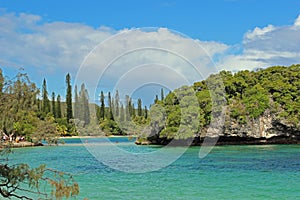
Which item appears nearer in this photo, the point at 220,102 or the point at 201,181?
the point at 201,181

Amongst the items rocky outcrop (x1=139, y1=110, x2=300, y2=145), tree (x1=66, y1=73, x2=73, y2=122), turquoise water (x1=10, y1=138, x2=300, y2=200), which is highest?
tree (x1=66, y1=73, x2=73, y2=122)

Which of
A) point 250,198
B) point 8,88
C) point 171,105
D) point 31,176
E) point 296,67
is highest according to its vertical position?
point 296,67

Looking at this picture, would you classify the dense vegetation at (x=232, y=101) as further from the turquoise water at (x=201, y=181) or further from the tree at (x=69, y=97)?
the tree at (x=69, y=97)

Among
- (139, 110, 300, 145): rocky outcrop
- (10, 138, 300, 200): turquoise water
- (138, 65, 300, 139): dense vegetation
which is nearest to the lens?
(10, 138, 300, 200): turquoise water

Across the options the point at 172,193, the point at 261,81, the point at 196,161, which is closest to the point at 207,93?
the point at 261,81

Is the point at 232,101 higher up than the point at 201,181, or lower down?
higher up

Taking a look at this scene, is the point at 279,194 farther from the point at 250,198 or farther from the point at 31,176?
the point at 31,176

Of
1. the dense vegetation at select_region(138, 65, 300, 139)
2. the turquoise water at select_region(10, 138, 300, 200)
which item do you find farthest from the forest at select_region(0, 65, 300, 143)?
the turquoise water at select_region(10, 138, 300, 200)

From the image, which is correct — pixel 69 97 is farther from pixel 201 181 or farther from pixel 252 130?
pixel 201 181

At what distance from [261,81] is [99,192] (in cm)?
2849

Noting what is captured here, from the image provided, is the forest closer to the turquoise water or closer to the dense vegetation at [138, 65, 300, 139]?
the dense vegetation at [138, 65, 300, 139]

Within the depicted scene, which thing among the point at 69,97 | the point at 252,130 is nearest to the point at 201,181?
the point at 252,130

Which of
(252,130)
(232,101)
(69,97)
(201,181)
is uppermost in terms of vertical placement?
(69,97)

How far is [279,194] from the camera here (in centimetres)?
1288
